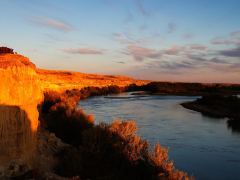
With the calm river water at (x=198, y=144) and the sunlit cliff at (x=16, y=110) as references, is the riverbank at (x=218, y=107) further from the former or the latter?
the sunlit cliff at (x=16, y=110)

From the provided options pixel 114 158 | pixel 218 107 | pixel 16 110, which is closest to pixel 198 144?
pixel 114 158

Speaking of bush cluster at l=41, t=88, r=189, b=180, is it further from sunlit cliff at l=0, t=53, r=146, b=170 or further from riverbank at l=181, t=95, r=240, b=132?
riverbank at l=181, t=95, r=240, b=132

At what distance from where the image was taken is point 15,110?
6.87m


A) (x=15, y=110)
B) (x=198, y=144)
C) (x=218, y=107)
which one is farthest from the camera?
(x=218, y=107)

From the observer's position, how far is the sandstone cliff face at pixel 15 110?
263 inches

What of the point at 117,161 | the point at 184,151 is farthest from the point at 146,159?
the point at 184,151

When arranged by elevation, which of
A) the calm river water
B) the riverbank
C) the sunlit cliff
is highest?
the sunlit cliff

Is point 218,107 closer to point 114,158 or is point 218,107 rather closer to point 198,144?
point 198,144

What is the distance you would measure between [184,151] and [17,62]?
1079cm

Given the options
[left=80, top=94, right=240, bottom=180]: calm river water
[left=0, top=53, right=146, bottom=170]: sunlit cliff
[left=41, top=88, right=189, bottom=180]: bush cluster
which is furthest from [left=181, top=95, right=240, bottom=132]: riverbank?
[left=0, top=53, right=146, bottom=170]: sunlit cliff

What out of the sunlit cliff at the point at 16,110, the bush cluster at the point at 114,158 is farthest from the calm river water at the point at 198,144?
the sunlit cliff at the point at 16,110

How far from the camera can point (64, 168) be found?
9375 mm

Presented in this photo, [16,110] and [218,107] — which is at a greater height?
[16,110]

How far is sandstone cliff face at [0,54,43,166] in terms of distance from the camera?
6672mm
